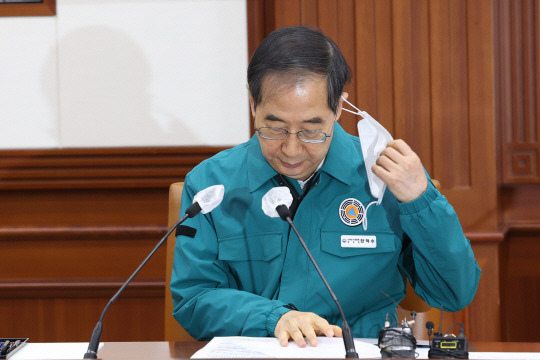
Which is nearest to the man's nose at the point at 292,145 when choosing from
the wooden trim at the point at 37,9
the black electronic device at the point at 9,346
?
the black electronic device at the point at 9,346

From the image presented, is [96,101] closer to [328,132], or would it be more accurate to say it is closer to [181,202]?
[181,202]

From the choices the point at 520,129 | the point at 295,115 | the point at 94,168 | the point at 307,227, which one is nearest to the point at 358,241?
the point at 307,227

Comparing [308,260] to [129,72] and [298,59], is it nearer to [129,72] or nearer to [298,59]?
[298,59]

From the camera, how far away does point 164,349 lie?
1369 millimetres

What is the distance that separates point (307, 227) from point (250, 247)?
16 centimetres

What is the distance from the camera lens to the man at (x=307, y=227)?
148cm

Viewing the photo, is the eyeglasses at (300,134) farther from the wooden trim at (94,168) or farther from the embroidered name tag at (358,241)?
the wooden trim at (94,168)

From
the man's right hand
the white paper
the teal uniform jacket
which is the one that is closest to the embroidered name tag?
the teal uniform jacket

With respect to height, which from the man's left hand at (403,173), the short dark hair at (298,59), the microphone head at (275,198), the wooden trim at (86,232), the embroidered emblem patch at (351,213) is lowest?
the wooden trim at (86,232)

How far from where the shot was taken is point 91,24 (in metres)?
2.68

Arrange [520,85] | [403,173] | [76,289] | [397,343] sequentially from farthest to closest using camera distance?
[76,289]
[520,85]
[403,173]
[397,343]

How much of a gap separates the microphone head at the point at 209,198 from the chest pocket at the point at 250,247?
12.5 inches

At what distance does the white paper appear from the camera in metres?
1.33

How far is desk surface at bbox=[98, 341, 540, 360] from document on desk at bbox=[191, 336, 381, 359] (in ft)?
0.22
